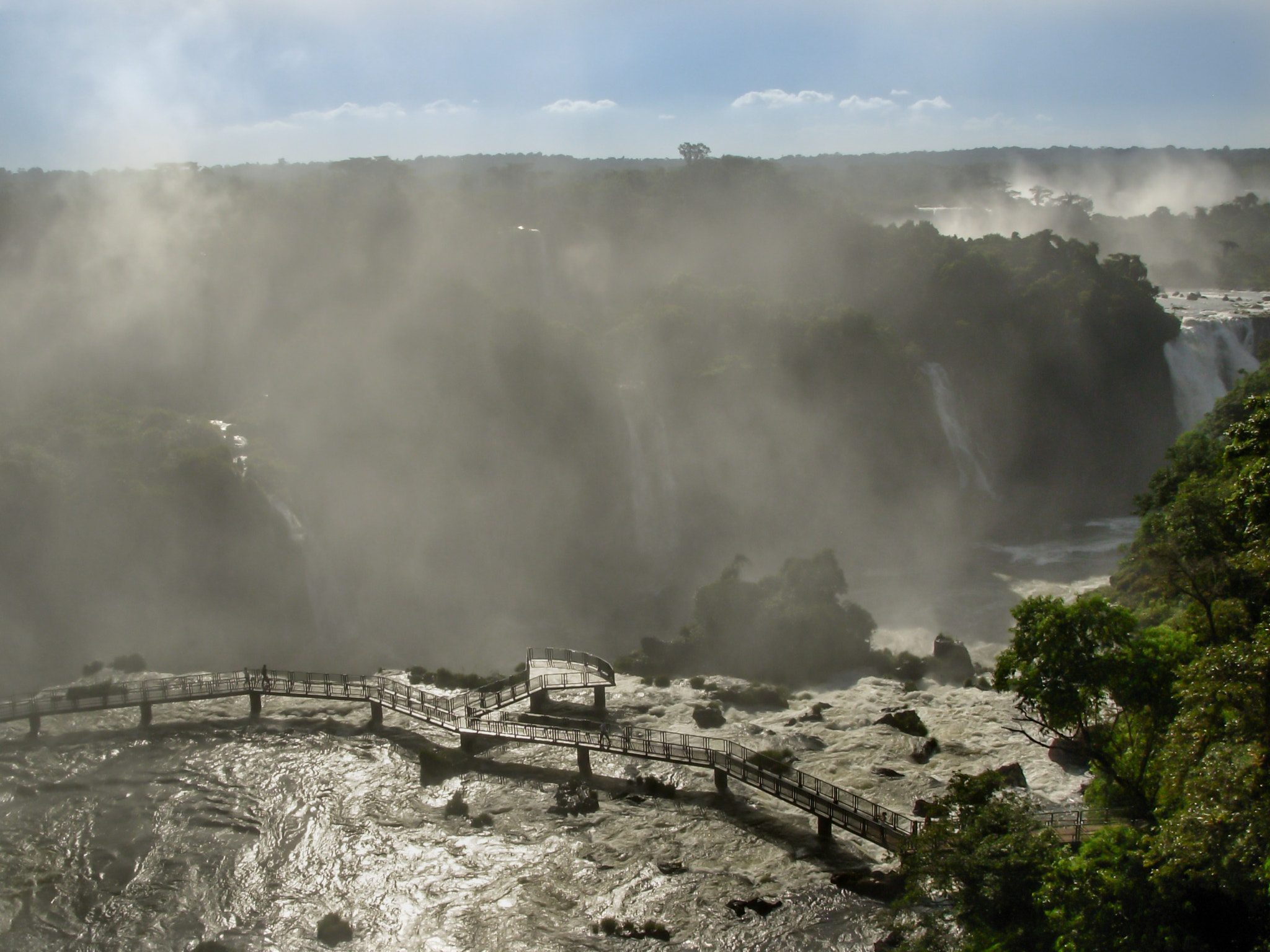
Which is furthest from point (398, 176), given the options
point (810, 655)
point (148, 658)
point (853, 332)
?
point (810, 655)

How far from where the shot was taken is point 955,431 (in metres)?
65.8

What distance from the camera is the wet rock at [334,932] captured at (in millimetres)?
20234

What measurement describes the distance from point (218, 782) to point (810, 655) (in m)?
22.1

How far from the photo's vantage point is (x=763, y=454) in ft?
200

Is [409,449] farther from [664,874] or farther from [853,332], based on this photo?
[664,874]

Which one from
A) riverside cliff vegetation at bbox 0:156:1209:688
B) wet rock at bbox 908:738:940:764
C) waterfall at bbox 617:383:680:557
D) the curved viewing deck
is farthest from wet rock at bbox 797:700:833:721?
waterfall at bbox 617:383:680:557

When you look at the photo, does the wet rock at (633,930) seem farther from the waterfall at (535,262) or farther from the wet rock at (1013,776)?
the waterfall at (535,262)

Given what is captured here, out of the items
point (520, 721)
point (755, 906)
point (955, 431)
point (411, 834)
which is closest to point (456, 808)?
point (411, 834)

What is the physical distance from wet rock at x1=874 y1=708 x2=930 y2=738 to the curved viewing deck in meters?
5.27

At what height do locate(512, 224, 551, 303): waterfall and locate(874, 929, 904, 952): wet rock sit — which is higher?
locate(512, 224, 551, 303): waterfall

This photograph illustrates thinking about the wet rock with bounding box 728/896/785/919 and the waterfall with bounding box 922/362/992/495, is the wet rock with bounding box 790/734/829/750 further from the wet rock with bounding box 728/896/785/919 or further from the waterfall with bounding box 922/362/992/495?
the waterfall with bounding box 922/362/992/495

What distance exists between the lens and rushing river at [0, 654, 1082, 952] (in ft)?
67.9

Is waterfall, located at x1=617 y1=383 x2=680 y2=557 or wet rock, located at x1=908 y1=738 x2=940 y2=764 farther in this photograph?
waterfall, located at x1=617 y1=383 x2=680 y2=557

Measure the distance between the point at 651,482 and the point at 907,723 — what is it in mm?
29711
